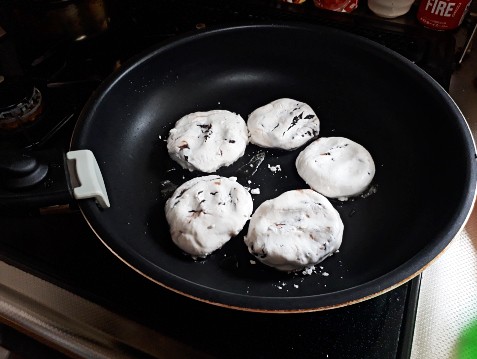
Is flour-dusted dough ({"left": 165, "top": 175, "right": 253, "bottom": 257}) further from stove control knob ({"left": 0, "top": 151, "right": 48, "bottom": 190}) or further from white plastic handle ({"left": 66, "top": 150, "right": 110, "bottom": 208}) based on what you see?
stove control knob ({"left": 0, "top": 151, "right": 48, "bottom": 190})

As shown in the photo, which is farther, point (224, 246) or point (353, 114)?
point (353, 114)

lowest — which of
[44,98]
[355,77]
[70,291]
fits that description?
[70,291]

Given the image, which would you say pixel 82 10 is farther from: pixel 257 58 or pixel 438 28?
pixel 438 28

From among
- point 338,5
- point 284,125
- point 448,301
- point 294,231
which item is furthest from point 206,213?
point 338,5

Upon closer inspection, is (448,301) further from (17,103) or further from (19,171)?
(17,103)

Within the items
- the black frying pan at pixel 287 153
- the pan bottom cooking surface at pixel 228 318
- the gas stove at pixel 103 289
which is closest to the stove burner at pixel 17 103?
the gas stove at pixel 103 289

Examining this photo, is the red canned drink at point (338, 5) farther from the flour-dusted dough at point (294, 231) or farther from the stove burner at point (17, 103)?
the stove burner at point (17, 103)

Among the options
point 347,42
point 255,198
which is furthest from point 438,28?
point 255,198
